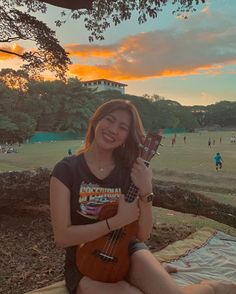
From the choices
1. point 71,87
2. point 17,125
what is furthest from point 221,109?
point 17,125

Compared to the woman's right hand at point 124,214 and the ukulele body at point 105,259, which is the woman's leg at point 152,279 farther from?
the woman's right hand at point 124,214

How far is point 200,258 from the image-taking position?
3.21 meters

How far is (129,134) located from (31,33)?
3.19m

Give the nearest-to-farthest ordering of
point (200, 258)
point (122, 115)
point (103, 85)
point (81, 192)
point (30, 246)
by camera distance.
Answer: point (81, 192), point (122, 115), point (200, 258), point (30, 246), point (103, 85)

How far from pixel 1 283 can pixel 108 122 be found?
172 centimetres

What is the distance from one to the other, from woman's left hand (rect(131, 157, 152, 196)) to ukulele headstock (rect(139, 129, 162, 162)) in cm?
5

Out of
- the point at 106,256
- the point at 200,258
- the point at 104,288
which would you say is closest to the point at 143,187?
the point at 106,256

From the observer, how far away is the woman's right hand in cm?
167

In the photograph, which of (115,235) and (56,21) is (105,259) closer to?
(115,235)

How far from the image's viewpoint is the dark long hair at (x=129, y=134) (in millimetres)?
1862

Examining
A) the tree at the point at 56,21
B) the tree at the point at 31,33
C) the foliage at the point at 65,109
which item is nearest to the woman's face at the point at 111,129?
the tree at the point at 56,21

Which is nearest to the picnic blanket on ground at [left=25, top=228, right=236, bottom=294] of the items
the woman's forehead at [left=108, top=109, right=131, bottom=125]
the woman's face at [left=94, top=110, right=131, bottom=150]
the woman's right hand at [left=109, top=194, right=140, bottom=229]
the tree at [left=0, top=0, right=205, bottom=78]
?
the woman's right hand at [left=109, top=194, right=140, bottom=229]

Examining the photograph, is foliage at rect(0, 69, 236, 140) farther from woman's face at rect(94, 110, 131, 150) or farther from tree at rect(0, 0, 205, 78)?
woman's face at rect(94, 110, 131, 150)

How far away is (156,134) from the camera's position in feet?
5.86
